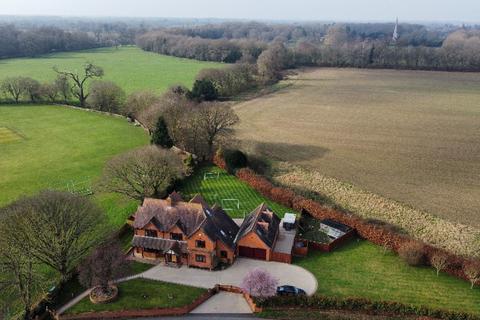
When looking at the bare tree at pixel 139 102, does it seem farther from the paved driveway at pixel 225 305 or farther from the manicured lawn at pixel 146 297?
the paved driveway at pixel 225 305

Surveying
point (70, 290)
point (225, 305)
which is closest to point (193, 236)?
point (225, 305)

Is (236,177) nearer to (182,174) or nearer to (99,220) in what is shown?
(182,174)

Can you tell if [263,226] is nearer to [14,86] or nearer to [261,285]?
[261,285]

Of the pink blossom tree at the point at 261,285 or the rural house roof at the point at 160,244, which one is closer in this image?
the pink blossom tree at the point at 261,285

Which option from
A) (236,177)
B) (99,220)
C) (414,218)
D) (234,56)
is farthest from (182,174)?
(234,56)

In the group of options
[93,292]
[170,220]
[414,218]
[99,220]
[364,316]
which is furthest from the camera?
[414,218]

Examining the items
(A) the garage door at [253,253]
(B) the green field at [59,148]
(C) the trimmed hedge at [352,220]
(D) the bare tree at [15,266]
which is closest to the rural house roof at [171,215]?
(A) the garage door at [253,253]

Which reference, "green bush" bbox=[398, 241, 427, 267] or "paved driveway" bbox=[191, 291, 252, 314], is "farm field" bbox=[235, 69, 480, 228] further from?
"paved driveway" bbox=[191, 291, 252, 314]
